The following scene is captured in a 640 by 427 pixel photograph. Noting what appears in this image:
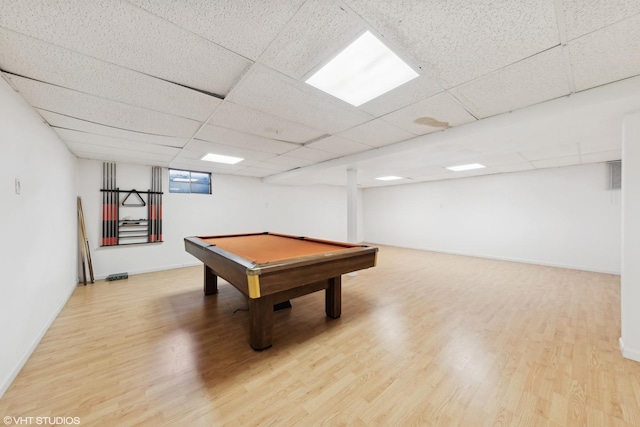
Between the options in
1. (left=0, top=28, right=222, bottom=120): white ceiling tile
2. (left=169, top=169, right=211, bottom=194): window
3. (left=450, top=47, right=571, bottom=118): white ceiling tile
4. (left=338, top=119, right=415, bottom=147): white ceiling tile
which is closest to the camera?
(left=0, top=28, right=222, bottom=120): white ceiling tile

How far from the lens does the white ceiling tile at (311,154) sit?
3912 millimetres

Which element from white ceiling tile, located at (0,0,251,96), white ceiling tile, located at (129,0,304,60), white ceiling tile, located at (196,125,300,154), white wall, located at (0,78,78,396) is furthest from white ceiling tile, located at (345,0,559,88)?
white wall, located at (0,78,78,396)

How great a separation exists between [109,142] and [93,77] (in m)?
2.05

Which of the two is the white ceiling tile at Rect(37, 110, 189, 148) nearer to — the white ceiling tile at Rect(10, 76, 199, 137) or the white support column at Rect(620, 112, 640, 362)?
the white ceiling tile at Rect(10, 76, 199, 137)

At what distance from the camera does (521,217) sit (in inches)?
229

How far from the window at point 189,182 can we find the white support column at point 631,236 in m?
6.68

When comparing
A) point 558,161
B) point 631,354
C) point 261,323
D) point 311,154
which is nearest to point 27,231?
point 261,323

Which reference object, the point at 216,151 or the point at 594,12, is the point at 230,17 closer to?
the point at 594,12

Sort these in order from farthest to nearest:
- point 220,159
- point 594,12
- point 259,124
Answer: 1. point 220,159
2. point 259,124
3. point 594,12

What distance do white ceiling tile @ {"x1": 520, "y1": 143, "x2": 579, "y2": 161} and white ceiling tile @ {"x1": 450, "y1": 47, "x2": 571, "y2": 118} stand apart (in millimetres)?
1817

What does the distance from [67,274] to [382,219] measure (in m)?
8.15

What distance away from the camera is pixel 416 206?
311 inches

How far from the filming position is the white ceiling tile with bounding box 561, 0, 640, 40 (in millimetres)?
1174

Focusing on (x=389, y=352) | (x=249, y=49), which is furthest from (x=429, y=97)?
(x=389, y=352)
